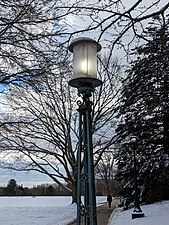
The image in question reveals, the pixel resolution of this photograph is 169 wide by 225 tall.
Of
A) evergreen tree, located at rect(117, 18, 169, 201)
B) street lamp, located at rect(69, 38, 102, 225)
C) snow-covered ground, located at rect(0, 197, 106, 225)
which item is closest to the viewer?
street lamp, located at rect(69, 38, 102, 225)

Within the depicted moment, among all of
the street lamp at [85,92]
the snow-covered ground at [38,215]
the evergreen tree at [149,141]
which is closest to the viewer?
the street lamp at [85,92]

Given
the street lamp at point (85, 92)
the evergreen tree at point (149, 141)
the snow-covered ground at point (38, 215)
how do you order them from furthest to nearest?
1. the snow-covered ground at point (38, 215)
2. the evergreen tree at point (149, 141)
3. the street lamp at point (85, 92)

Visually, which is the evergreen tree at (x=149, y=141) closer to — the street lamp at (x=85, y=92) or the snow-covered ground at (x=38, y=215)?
the snow-covered ground at (x=38, y=215)

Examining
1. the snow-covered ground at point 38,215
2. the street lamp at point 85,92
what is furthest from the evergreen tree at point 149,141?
the street lamp at point 85,92

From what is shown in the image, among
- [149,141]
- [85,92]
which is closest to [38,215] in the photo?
[149,141]

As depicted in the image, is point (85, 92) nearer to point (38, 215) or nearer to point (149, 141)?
point (149, 141)

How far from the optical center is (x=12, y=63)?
719 centimetres

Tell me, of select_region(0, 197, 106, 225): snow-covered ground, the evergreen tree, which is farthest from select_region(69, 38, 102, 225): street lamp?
select_region(0, 197, 106, 225): snow-covered ground

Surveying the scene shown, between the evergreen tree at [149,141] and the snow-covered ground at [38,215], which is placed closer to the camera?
the evergreen tree at [149,141]

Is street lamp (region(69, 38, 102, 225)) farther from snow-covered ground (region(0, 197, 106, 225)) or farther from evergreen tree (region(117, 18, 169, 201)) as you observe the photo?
snow-covered ground (region(0, 197, 106, 225))

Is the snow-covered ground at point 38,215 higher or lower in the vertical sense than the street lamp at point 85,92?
lower

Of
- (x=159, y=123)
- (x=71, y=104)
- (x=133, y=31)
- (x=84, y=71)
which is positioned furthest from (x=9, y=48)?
(x=71, y=104)

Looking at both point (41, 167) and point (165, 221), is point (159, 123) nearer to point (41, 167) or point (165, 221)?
point (165, 221)

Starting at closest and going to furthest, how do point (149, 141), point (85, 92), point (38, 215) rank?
point (85, 92), point (149, 141), point (38, 215)
